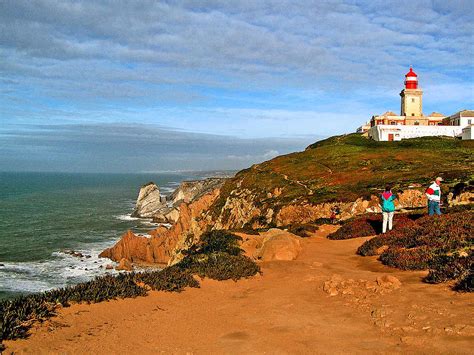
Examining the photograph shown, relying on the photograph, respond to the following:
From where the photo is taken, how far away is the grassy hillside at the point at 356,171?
35.7 metres

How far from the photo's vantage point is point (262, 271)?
13.5 metres

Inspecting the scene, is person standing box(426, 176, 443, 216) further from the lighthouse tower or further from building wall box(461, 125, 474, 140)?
the lighthouse tower

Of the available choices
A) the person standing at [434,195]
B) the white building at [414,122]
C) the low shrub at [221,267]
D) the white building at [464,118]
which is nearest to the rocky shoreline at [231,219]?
the low shrub at [221,267]

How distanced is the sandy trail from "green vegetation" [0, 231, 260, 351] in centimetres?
25

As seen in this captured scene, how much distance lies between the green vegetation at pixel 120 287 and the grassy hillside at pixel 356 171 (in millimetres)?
20754

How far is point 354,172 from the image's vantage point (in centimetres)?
4725

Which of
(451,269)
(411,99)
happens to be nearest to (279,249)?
(451,269)

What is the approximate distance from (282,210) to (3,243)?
41.9 metres

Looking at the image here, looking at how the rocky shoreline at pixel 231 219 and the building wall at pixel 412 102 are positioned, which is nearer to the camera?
the rocky shoreline at pixel 231 219

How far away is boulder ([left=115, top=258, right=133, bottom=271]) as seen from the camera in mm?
42297

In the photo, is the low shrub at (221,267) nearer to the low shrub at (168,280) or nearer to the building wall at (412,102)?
the low shrub at (168,280)

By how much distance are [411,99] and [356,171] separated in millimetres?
47362

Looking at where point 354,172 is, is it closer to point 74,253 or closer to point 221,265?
point 74,253

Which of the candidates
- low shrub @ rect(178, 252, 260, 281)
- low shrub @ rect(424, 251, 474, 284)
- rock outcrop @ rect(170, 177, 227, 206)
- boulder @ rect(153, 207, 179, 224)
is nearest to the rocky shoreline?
low shrub @ rect(178, 252, 260, 281)
